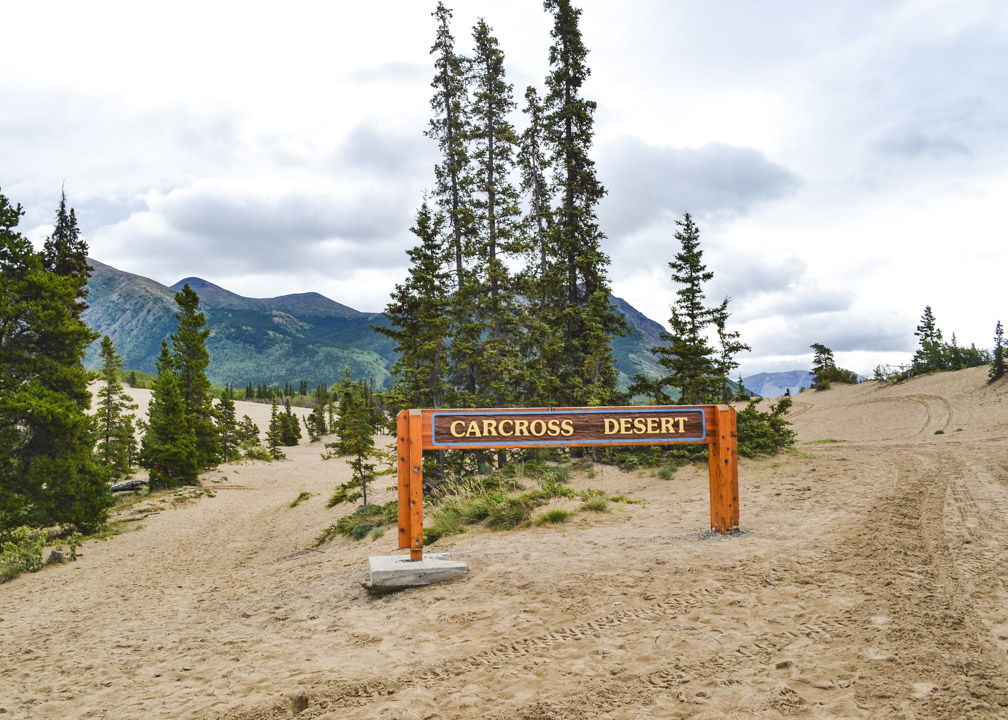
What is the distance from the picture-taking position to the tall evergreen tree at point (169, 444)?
29.5m

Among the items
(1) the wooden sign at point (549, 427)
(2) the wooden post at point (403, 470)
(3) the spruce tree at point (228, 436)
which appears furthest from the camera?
(3) the spruce tree at point (228, 436)

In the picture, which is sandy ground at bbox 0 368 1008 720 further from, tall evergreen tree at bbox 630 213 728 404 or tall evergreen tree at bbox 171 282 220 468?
tall evergreen tree at bbox 171 282 220 468

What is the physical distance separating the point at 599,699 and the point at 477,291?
656 inches

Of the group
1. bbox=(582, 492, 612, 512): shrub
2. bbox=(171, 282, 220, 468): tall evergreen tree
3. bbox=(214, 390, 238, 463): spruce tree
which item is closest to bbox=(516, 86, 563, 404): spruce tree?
bbox=(582, 492, 612, 512): shrub

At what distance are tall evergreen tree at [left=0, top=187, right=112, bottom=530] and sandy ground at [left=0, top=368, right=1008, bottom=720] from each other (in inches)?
248

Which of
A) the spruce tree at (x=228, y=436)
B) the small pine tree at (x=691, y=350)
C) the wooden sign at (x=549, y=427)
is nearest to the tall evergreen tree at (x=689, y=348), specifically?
Result: the small pine tree at (x=691, y=350)

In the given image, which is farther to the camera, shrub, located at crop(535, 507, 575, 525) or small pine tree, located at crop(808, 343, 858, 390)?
small pine tree, located at crop(808, 343, 858, 390)

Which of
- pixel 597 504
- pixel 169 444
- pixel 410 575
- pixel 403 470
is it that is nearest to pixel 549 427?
pixel 403 470

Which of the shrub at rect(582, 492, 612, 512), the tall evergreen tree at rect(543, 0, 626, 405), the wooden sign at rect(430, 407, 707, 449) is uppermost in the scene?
the tall evergreen tree at rect(543, 0, 626, 405)

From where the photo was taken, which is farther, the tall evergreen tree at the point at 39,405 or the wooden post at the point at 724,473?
the tall evergreen tree at the point at 39,405

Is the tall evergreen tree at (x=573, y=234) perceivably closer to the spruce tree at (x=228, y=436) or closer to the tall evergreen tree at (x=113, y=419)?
the tall evergreen tree at (x=113, y=419)

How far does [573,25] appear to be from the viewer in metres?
22.8

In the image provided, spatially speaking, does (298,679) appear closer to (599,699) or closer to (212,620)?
(599,699)

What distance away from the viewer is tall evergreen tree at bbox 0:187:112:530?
54.0ft
